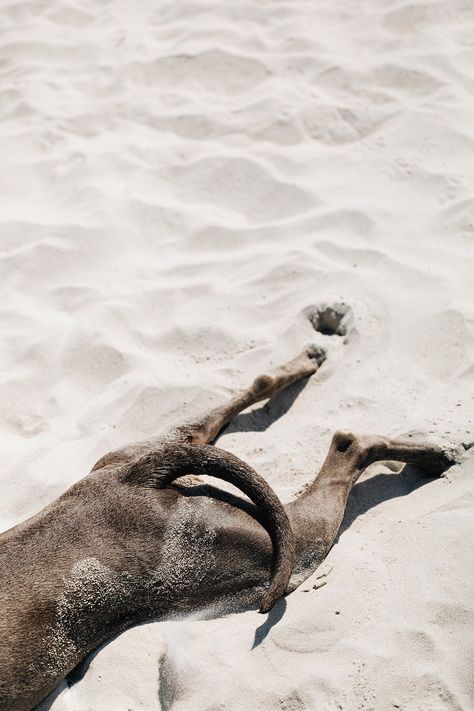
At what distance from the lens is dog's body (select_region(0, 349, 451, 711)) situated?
323cm

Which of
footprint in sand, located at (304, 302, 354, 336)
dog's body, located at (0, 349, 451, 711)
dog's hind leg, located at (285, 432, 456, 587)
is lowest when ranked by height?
footprint in sand, located at (304, 302, 354, 336)

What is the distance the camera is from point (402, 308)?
4.92 meters

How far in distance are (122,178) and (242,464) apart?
11.2ft

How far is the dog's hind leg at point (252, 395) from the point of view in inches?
168

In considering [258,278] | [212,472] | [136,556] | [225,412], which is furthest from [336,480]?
[258,278]

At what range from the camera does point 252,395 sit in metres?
4.59

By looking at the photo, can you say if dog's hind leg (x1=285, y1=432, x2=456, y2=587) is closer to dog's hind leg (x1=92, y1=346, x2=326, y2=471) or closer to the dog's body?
the dog's body

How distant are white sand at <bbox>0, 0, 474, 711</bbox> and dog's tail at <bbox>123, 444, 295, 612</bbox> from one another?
1.18ft

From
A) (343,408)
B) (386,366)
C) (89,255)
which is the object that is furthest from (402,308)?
(89,255)

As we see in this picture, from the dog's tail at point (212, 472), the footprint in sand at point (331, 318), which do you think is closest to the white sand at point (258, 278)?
the footprint in sand at point (331, 318)

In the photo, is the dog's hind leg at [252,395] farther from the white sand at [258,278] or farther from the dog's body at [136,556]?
the dog's body at [136,556]

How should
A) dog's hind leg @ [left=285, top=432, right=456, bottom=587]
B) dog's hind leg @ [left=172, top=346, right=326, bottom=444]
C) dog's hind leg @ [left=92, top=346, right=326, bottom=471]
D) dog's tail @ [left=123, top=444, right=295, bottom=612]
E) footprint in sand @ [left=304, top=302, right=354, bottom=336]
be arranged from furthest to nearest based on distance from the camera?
footprint in sand @ [left=304, top=302, right=354, bottom=336]
dog's hind leg @ [left=172, top=346, right=326, bottom=444]
dog's hind leg @ [left=92, top=346, right=326, bottom=471]
dog's hind leg @ [left=285, top=432, right=456, bottom=587]
dog's tail @ [left=123, top=444, right=295, bottom=612]

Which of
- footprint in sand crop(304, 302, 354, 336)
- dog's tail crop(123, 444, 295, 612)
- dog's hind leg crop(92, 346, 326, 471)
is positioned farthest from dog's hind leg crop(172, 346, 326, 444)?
dog's tail crop(123, 444, 295, 612)

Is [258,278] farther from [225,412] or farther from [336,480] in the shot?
[336,480]
